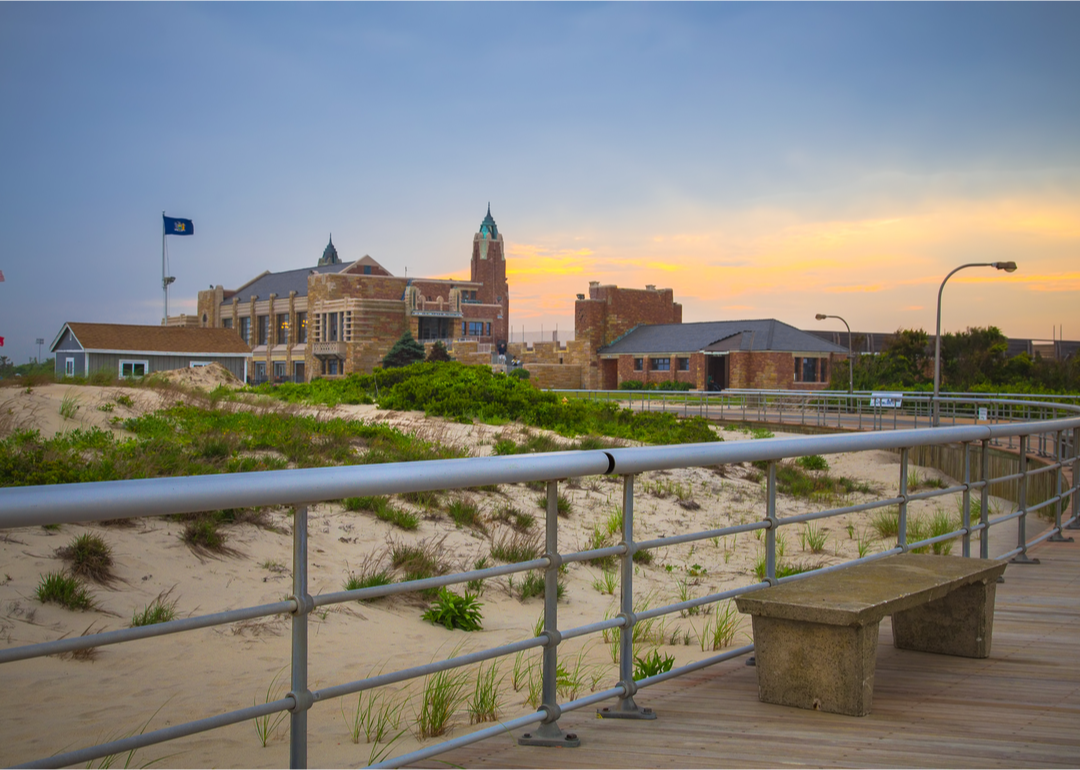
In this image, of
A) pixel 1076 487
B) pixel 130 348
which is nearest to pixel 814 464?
pixel 1076 487

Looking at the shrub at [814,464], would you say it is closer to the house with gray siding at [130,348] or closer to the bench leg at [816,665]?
the bench leg at [816,665]

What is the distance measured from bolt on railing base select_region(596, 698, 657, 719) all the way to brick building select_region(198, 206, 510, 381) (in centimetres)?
6813

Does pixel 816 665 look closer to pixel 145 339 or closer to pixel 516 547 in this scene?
pixel 516 547

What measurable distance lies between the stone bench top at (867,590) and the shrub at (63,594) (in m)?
5.29

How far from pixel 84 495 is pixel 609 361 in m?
68.7

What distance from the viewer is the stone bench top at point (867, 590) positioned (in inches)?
148

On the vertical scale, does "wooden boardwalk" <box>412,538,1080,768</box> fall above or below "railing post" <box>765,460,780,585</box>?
below

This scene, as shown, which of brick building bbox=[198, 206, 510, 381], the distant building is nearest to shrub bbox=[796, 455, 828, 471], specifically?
the distant building

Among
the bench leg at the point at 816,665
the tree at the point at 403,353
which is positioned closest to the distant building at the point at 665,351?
the tree at the point at 403,353

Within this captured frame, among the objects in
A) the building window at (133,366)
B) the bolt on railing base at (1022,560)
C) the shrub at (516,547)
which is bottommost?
the shrub at (516,547)

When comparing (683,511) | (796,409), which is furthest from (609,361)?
(683,511)

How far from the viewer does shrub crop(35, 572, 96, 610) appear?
701cm

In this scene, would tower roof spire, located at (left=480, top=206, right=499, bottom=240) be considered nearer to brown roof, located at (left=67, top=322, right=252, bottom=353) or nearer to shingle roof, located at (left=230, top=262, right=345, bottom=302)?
shingle roof, located at (left=230, top=262, right=345, bottom=302)

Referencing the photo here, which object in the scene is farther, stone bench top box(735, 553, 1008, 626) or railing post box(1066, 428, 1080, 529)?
railing post box(1066, 428, 1080, 529)
